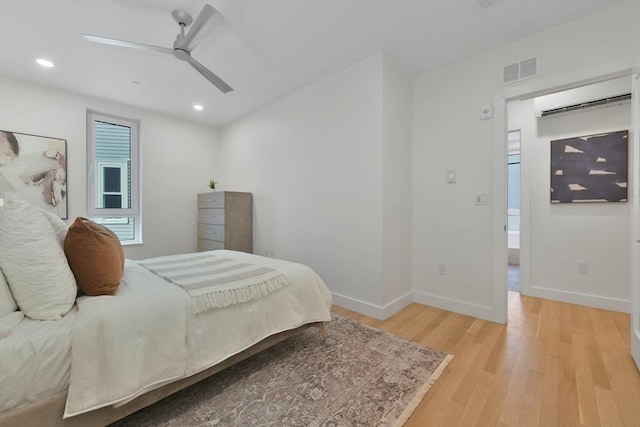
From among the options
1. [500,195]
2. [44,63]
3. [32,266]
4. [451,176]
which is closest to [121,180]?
[44,63]

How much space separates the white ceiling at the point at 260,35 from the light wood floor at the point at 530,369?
2.54m

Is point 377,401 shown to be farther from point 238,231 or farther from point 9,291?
point 238,231

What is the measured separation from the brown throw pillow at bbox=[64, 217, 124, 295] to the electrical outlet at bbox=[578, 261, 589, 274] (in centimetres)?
414

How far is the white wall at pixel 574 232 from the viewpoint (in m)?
2.64

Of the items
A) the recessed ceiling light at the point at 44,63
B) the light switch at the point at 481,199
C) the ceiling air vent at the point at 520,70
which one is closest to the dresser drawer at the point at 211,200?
the recessed ceiling light at the point at 44,63

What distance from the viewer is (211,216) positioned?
4.11m

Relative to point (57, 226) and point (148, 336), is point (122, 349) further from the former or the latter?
point (57, 226)

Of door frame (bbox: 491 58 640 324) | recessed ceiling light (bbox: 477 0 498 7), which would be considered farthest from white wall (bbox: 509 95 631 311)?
recessed ceiling light (bbox: 477 0 498 7)

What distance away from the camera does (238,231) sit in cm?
390

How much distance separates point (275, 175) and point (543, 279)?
11.7 feet

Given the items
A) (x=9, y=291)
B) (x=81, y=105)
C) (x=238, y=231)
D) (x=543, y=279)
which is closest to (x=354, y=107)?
(x=238, y=231)

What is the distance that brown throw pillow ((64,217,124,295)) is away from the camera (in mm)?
1309

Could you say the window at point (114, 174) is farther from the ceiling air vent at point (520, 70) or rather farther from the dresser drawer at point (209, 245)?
the ceiling air vent at point (520, 70)

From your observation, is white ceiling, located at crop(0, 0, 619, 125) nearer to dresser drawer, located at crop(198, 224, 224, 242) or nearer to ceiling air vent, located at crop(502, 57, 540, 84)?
ceiling air vent, located at crop(502, 57, 540, 84)
